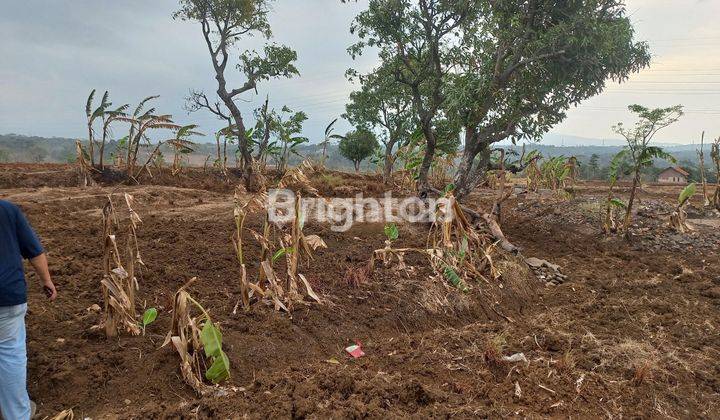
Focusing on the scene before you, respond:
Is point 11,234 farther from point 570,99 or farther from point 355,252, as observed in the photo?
point 570,99

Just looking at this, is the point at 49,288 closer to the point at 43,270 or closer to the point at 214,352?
the point at 43,270

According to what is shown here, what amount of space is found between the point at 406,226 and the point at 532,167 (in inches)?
291

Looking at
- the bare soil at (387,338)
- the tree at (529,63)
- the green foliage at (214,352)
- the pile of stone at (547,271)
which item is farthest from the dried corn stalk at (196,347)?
the tree at (529,63)

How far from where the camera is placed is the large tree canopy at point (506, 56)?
727 centimetres

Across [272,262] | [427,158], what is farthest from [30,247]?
[427,158]

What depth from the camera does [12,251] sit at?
246cm

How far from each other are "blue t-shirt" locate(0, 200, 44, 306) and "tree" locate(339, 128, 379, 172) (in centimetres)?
1637

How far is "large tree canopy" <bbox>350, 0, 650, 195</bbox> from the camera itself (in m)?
7.27

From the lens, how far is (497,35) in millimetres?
7723

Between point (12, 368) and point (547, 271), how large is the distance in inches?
232

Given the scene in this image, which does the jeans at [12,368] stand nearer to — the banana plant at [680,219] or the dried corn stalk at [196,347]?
the dried corn stalk at [196,347]

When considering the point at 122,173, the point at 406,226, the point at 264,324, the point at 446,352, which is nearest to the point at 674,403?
the point at 446,352

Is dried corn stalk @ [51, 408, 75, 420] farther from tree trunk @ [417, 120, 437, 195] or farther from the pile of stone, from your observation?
tree trunk @ [417, 120, 437, 195]

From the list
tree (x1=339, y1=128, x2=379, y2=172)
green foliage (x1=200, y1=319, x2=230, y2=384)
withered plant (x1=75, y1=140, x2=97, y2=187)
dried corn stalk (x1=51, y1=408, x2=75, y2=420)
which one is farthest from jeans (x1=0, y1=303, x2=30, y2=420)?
tree (x1=339, y1=128, x2=379, y2=172)
